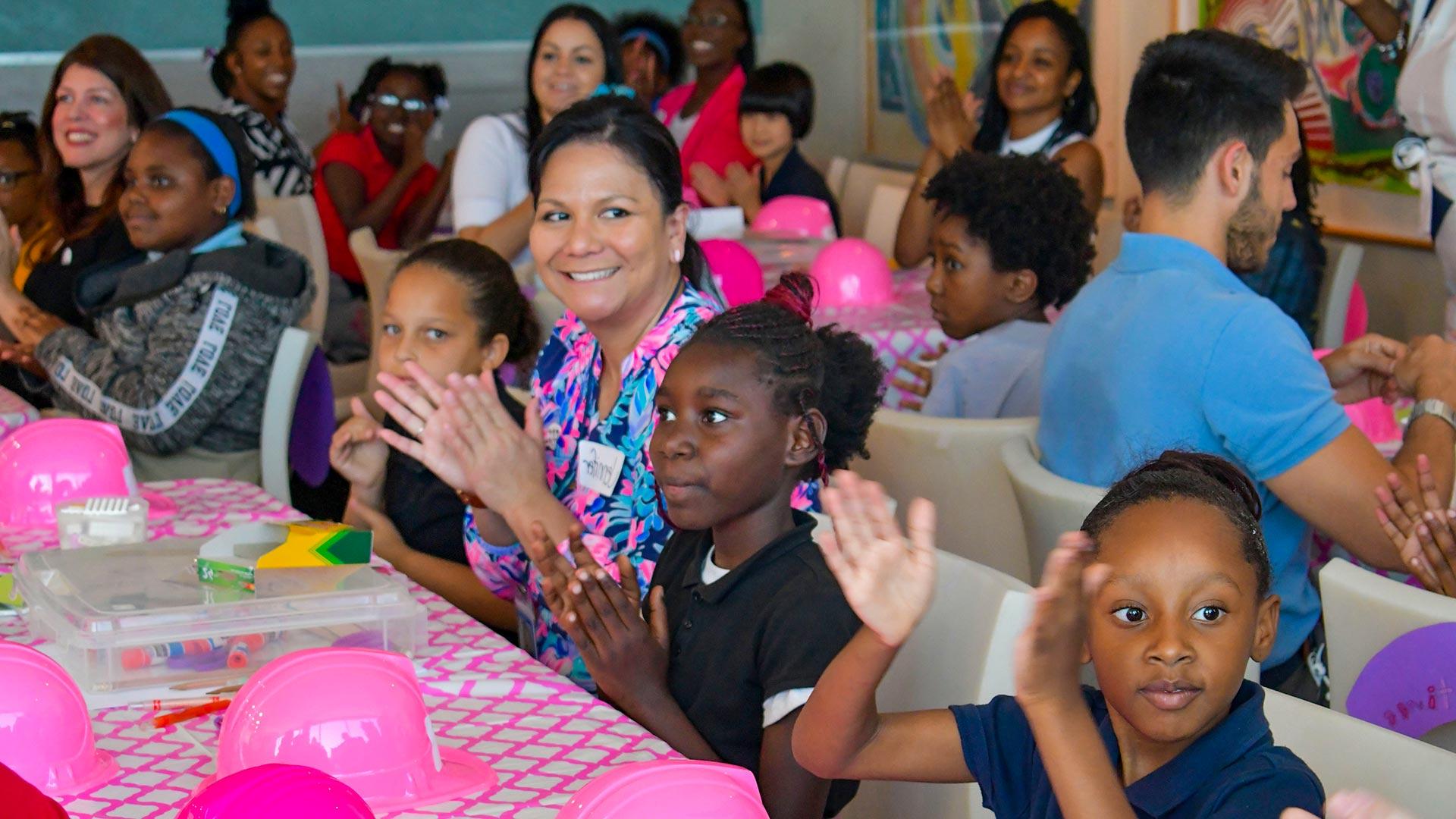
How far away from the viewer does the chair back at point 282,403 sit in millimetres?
3264

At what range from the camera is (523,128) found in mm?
4469

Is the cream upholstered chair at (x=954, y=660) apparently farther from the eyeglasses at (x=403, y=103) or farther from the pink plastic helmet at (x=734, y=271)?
the eyeglasses at (x=403, y=103)

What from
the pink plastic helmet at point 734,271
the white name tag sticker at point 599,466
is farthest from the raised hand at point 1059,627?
the pink plastic helmet at point 734,271

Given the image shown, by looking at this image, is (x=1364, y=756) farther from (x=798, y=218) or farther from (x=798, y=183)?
(x=798, y=183)

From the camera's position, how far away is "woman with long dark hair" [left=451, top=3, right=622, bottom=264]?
4.16 meters

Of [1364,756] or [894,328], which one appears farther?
[894,328]

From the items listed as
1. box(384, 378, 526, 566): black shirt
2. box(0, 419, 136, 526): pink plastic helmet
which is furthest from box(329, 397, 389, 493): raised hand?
box(0, 419, 136, 526): pink plastic helmet

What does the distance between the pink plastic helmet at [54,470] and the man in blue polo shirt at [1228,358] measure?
140 centimetres

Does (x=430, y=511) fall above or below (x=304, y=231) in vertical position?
below

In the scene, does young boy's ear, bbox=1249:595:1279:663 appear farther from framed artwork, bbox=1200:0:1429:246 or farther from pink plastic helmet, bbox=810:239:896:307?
framed artwork, bbox=1200:0:1429:246

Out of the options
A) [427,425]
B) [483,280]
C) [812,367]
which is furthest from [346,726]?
[483,280]

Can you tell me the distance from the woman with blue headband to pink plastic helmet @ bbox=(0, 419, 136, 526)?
80cm

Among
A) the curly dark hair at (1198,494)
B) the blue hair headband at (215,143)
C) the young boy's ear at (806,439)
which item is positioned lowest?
the young boy's ear at (806,439)

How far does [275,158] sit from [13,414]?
290 centimetres
